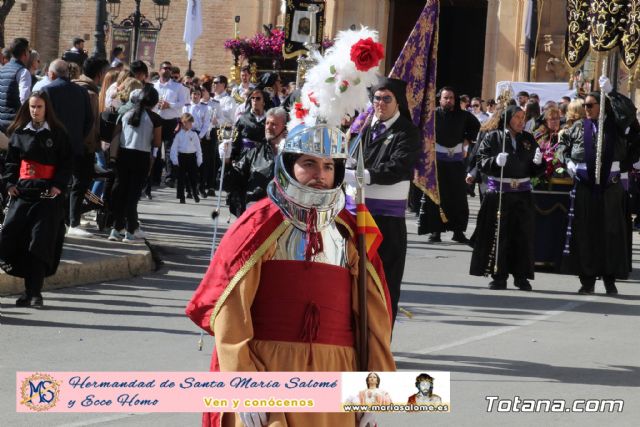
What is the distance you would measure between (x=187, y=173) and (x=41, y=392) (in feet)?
57.3

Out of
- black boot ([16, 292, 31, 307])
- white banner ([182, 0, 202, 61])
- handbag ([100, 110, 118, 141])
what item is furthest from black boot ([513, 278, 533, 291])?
white banner ([182, 0, 202, 61])

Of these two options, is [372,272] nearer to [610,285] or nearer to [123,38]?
[610,285]

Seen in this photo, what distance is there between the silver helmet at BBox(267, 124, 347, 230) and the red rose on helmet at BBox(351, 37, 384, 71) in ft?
2.86

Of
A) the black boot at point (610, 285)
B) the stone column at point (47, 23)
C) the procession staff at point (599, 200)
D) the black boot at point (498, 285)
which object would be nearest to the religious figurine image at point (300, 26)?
the procession staff at point (599, 200)

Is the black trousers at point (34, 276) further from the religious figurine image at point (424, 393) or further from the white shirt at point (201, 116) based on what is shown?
the white shirt at point (201, 116)

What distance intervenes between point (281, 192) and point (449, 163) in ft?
45.3

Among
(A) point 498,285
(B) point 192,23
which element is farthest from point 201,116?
(A) point 498,285

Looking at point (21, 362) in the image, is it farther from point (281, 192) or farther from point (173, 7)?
point (173, 7)

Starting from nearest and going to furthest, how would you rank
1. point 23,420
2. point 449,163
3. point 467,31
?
point 23,420 < point 449,163 < point 467,31

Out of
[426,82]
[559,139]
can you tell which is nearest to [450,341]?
[426,82]

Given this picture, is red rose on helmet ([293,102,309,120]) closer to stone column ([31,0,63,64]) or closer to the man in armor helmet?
the man in armor helmet

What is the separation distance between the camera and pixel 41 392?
597cm

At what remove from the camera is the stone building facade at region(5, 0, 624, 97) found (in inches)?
1383

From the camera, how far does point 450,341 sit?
11.0 m
